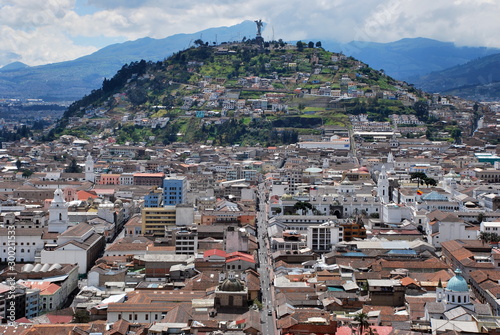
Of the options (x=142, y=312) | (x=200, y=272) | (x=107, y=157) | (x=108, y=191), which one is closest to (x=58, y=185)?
(x=108, y=191)

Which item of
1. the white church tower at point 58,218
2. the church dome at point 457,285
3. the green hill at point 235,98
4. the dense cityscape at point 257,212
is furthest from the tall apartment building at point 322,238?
the green hill at point 235,98

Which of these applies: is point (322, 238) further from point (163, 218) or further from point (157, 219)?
point (157, 219)

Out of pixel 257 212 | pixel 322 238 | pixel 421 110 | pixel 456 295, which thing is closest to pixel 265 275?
pixel 322 238

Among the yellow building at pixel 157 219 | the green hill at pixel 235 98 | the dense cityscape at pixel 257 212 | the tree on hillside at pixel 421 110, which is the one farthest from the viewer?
the tree on hillside at pixel 421 110

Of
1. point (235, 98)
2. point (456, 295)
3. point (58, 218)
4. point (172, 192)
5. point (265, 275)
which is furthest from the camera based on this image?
point (235, 98)

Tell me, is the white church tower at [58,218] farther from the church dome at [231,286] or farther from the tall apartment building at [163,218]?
the church dome at [231,286]

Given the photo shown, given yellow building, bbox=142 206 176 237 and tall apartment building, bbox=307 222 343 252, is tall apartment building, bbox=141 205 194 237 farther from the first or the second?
tall apartment building, bbox=307 222 343 252

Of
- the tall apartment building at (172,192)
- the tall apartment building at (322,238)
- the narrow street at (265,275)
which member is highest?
the tall apartment building at (172,192)

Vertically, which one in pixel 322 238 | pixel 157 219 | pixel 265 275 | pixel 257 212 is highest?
pixel 157 219

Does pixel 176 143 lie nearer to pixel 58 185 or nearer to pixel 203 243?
pixel 58 185
